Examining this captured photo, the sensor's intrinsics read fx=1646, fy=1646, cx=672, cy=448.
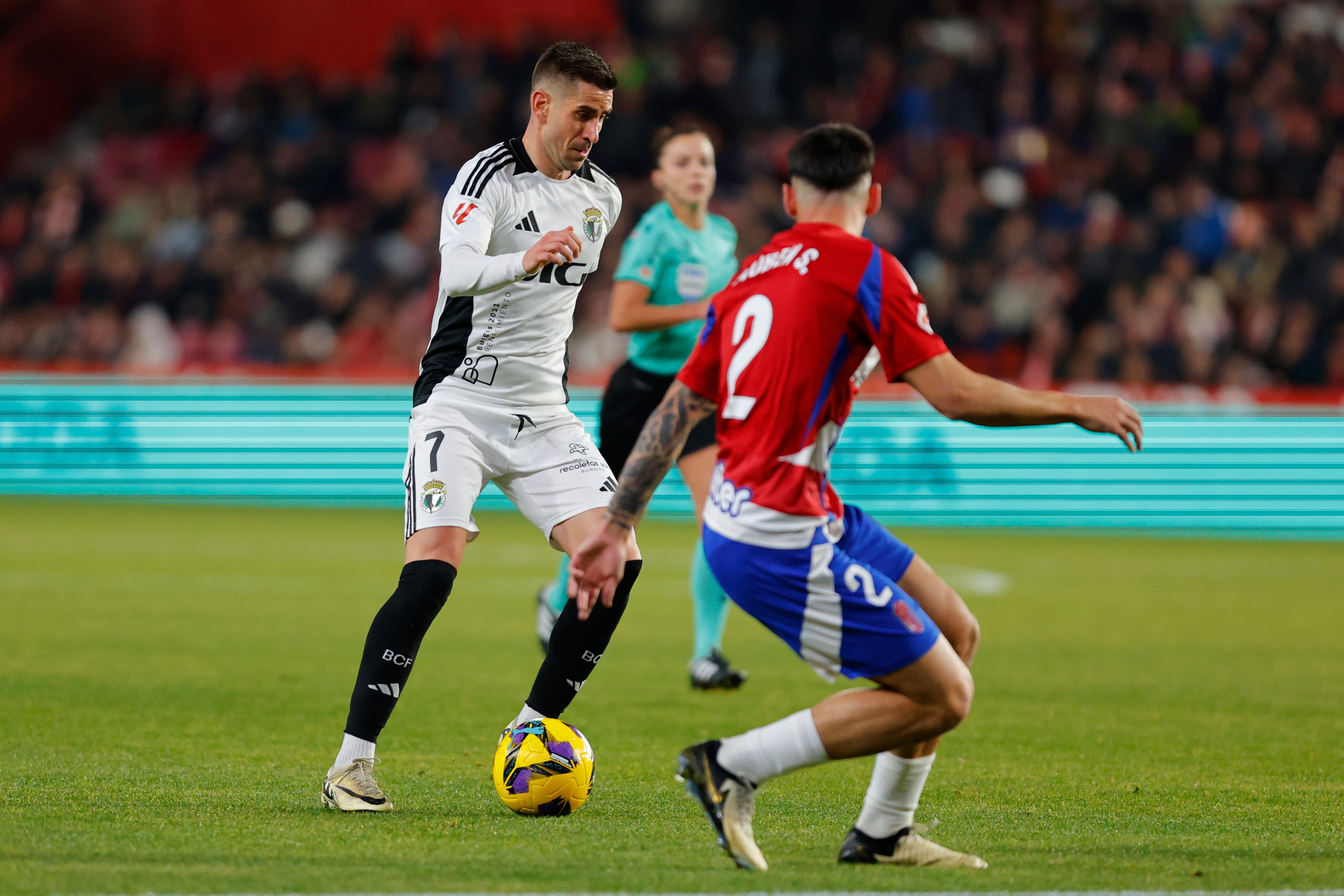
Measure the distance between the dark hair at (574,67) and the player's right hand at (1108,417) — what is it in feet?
7.04

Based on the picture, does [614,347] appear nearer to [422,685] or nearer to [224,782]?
[422,685]

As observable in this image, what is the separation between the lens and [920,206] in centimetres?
1894

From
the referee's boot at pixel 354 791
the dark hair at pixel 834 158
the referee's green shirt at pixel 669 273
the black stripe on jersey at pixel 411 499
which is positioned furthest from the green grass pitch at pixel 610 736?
the dark hair at pixel 834 158

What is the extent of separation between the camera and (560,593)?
8.17 metres

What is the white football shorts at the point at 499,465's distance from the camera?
17.5 feet

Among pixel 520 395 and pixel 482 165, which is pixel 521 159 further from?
pixel 520 395

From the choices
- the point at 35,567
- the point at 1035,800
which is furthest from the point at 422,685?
the point at 35,567

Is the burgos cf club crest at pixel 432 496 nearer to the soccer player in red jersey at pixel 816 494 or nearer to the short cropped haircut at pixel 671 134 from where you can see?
the soccer player in red jersey at pixel 816 494

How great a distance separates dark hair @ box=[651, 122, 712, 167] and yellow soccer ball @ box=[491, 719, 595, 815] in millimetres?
3671

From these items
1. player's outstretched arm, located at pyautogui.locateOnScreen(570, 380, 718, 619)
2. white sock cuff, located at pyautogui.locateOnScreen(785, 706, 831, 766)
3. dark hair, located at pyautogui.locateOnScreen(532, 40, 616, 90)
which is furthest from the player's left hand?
dark hair, located at pyautogui.locateOnScreen(532, 40, 616, 90)

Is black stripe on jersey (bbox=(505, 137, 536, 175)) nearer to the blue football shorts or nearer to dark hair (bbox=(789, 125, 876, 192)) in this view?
dark hair (bbox=(789, 125, 876, 192))

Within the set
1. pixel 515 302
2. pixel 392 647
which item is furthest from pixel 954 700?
pixel 515 302

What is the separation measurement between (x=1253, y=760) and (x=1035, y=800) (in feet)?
4.13

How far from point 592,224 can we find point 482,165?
0.46m
